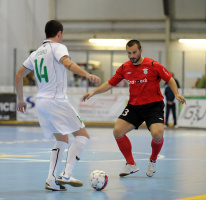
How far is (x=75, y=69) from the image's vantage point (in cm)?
666

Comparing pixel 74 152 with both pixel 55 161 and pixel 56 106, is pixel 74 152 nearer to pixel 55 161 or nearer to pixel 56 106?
pixel 55 161

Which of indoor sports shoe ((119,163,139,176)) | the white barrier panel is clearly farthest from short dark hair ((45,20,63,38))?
the white barrier panel

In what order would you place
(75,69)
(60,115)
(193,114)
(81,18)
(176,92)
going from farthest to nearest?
(81,18) → (193,114) → (176,92) → (60,115) → (75,69)

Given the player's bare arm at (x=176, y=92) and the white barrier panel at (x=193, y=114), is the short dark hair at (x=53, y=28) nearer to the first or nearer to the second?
the player's bare arm at (x=176, y=92)

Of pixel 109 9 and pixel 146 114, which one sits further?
pixel 109 9

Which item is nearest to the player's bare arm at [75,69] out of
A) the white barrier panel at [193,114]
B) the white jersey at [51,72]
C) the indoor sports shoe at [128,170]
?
the white jersey at [51,72]

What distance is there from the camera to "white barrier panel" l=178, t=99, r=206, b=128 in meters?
22.1

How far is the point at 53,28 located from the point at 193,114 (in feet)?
52.0

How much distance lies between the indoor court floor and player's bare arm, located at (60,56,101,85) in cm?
134

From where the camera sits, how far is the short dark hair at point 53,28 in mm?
7129

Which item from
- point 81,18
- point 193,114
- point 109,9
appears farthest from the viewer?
point 81,18

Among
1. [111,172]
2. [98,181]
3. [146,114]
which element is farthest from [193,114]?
[98,181]

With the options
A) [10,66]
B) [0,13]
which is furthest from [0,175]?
[0,13]

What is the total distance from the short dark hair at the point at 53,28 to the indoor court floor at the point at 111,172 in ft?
6.19
